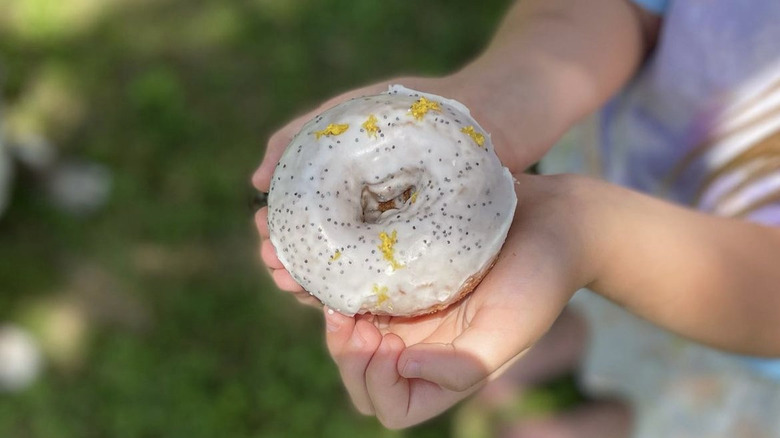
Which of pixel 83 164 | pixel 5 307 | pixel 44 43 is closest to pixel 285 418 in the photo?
pixel 5 307

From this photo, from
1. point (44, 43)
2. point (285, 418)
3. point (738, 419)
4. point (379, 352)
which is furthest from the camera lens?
point (44, 43)

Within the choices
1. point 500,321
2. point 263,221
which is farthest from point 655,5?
point 263,221

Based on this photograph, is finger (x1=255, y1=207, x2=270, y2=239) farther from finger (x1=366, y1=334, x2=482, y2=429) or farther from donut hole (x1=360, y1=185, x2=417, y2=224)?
finger (x1=366, y1=334, x2=482, y2=429)

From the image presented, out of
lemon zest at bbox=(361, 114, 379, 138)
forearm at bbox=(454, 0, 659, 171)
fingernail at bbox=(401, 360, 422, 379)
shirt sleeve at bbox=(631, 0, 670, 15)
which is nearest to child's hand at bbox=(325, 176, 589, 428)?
fingernail at bbox=(401, 360, 422, 379)

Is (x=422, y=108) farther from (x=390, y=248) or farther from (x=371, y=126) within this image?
(x=390, y=248)

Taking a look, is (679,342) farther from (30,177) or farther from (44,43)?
(44,43)
